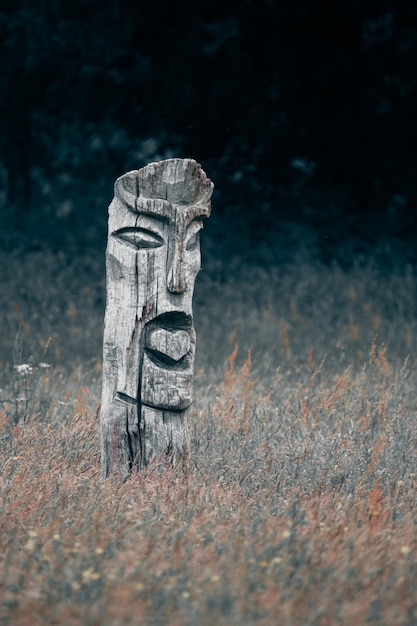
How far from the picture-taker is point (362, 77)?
1071cm

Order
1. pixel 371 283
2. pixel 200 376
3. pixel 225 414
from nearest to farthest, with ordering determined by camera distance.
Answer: pixel 225 414 → pixel 200 376 → pixel 371 283

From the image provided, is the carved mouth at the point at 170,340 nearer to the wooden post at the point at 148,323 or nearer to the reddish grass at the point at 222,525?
the wooden post at the point at 148,323

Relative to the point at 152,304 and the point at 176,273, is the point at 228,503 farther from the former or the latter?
the point at 176,273

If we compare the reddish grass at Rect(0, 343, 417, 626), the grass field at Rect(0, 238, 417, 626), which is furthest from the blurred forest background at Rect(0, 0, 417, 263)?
the reddish grass at Rect(0, 343, 417, 626)

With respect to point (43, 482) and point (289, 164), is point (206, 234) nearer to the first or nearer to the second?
point (289, 164)

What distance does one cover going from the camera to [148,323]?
4.18m

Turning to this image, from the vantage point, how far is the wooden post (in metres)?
4.17

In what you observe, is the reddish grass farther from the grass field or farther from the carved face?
the carved face

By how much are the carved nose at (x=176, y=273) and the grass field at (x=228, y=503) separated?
0.98m

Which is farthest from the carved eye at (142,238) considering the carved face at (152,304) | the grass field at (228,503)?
the grass field at (228,503)

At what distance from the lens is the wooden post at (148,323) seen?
13.7 feet

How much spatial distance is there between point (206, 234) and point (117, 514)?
7771 millimetres

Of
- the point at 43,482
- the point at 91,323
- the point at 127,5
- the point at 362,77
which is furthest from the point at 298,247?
the point at 43,482

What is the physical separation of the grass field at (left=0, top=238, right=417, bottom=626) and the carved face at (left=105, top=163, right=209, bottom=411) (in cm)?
46
